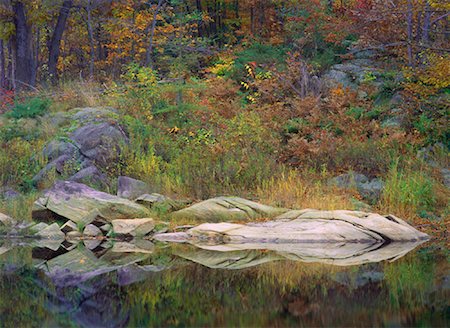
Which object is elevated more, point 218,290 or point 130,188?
point 218,290

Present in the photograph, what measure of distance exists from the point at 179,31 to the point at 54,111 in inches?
273

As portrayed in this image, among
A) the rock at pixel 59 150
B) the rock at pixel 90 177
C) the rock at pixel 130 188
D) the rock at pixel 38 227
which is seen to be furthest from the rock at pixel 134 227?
the rock at pixel 59 150

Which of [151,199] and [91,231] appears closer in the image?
[91,231]

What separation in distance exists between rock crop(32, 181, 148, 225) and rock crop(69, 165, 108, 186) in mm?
1113

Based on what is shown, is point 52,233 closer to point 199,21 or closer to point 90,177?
point 90,177

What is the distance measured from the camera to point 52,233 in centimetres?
1469

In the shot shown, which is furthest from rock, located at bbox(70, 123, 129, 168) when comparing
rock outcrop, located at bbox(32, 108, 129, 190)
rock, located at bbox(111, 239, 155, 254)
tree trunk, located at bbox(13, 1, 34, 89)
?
tree trunk, located at bbox(13, 1, 34, 89)

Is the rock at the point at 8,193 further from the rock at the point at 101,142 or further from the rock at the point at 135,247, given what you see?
the rock at the point at 135,247

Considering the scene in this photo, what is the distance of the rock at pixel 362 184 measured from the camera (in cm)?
1566

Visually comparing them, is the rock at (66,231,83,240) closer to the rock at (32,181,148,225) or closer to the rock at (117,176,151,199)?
the rock at (32,181,148,225)

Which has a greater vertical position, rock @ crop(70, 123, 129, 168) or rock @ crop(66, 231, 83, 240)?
rock @ crop(70, 123, 129, 168)

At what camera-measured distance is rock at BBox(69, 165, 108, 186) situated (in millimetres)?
16734

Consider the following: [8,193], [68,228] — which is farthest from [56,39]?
[68,228]

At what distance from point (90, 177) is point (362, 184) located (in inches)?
231
